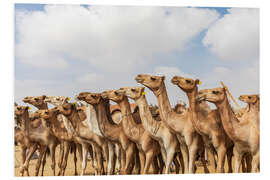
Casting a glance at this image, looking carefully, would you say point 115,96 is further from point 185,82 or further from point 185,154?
point 185,154

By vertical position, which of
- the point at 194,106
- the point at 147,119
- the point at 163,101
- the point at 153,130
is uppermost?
the point at 163,101

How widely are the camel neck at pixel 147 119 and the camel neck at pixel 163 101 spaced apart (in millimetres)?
362

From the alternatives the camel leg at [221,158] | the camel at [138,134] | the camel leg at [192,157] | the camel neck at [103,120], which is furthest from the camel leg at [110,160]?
the camel leg at [221,158]

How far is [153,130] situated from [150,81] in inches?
52.6

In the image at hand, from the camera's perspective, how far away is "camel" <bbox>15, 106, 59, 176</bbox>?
42.9ft

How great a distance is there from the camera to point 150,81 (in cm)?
1096

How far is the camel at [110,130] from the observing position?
38.1 ft

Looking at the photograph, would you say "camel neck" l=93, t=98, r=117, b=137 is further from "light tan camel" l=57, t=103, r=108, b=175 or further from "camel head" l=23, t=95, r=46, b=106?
"camel head" l=23, t=95, r=46, b=106

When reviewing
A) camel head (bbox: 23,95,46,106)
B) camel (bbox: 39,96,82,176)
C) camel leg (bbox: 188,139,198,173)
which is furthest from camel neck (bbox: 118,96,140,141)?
camel head (bbox: 23,95,46,106)

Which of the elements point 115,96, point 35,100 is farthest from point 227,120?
point 35,100

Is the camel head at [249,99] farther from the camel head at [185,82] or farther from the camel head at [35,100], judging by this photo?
the camel head at [35,100]

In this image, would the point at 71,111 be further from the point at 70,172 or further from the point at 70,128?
the point at 70,172

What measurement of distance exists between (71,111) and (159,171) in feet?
10.8

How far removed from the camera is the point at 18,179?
1026 cm
